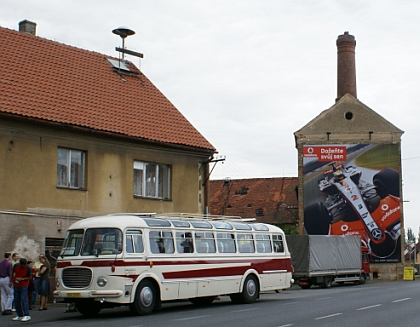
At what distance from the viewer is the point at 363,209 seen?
5069cm

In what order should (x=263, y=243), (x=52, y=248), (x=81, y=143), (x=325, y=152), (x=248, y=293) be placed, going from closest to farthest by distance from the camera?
(x=248, y=293) < (x=263, y=243) < (x=52, y=248) < (x=81, y=143) < (x=325, y=152)

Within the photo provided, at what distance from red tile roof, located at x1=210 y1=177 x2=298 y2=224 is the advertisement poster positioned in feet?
23.9

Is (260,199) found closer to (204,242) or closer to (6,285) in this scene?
(204,242)

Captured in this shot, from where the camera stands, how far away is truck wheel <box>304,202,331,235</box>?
5125 centimetres

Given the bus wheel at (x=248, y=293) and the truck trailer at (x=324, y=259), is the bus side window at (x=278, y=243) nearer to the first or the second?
the bus wheel at (x=248, y=293)

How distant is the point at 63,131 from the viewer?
24422 mm

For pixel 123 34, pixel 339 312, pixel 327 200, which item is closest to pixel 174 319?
pixel 339 312

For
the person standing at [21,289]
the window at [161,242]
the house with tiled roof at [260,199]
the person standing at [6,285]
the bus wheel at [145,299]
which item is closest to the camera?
the person standing at [21,289]

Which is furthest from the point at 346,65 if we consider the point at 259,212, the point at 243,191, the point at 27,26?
the point at 27,26

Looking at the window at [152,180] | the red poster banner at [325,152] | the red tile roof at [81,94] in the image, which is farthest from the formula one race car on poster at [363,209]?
the window at [152,180]

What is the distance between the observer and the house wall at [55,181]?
22.6m

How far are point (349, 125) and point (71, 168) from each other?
3260 cm

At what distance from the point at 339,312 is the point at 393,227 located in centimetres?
3426

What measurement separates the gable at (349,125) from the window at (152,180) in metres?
26.9
